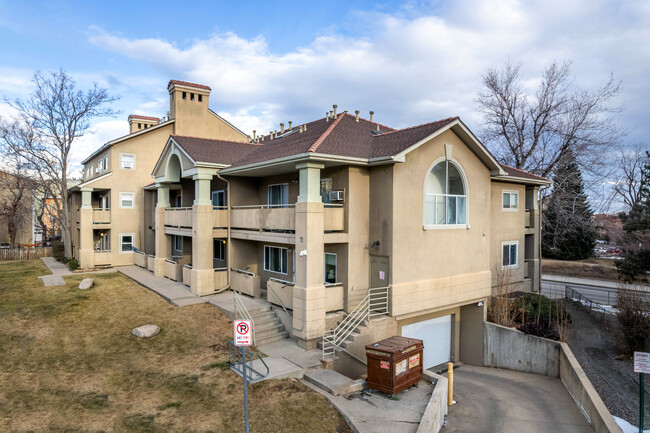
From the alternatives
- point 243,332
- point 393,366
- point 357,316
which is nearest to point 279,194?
point 357,316

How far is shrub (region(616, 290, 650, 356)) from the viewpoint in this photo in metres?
17.2

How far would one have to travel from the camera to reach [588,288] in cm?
3344

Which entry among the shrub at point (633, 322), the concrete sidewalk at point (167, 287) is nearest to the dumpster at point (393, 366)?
the concrete sidewalk at point (167, 287)

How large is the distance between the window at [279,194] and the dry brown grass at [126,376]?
585 cm

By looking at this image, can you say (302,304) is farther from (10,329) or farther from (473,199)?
(10,329)

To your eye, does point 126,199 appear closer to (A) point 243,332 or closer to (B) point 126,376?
(B) point 126,376

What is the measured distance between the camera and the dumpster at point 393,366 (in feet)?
37.2

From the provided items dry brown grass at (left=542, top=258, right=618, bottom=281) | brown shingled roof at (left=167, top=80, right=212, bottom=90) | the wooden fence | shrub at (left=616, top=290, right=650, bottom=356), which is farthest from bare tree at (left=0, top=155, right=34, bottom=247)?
dry brown grass at (left=542, top=258, right=618, bottom=281)

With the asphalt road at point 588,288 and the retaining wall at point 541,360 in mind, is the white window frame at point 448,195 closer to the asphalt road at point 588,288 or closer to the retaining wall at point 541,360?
the retaining wall at point 541,360

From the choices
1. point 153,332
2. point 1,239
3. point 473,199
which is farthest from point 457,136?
point 1,239

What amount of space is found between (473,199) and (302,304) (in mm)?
9353

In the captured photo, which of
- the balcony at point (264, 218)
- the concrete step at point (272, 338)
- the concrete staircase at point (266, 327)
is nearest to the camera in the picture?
the concrete step at point (272, 338)

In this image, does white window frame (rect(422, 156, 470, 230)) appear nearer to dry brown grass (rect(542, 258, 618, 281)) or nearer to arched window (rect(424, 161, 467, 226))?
arched window (rect(424, 161, 467, 226))

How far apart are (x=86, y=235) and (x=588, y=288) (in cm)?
3873
